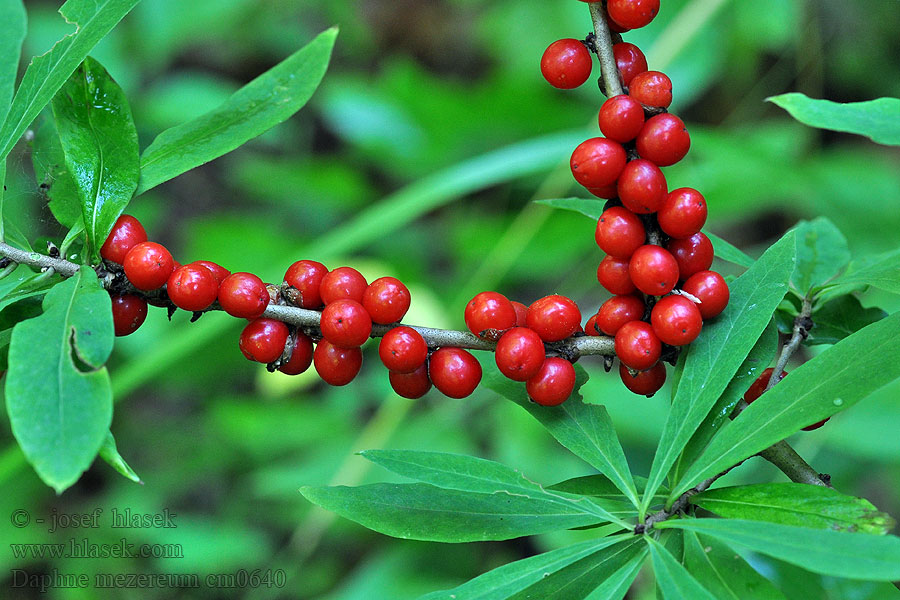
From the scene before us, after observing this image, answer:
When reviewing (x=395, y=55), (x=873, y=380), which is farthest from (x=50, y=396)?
(x=395, y=55)

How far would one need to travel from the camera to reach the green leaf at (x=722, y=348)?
908 mm

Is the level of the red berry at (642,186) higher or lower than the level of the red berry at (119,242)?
higher

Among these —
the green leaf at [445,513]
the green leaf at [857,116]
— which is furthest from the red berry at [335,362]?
the green leaf at [857,116]

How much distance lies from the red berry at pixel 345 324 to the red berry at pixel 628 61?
0.45 m

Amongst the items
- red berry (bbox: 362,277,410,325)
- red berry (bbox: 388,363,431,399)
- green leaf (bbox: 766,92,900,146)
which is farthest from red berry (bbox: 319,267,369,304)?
green leaf (bbox: 766,92,900,146)

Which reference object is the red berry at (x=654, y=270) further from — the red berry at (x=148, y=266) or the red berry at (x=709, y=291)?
the red berry at (x=148, y=266)

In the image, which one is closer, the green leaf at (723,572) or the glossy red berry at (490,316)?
the green leaf at (723,572)

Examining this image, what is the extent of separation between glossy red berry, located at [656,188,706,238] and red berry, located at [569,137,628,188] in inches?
3.1

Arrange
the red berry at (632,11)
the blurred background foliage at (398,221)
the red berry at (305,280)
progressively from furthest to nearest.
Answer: the blurred background foliage at (398,221) → the red berry at (305,280) → the red berry at (632,11)

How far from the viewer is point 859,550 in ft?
2.27

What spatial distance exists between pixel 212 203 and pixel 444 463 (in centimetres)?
348

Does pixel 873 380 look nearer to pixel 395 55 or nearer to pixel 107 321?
pixel 107 321

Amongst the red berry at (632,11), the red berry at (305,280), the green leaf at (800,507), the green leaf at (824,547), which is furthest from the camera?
the red berry at (305,280)

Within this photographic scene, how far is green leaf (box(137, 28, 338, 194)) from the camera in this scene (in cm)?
100
